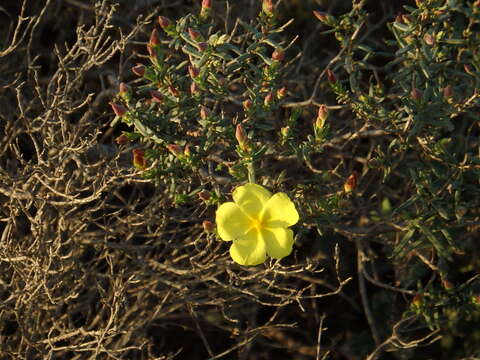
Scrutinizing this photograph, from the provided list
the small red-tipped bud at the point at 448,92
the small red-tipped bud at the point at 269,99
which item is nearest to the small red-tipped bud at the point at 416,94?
the small red-tipped bud at the point at 448,92

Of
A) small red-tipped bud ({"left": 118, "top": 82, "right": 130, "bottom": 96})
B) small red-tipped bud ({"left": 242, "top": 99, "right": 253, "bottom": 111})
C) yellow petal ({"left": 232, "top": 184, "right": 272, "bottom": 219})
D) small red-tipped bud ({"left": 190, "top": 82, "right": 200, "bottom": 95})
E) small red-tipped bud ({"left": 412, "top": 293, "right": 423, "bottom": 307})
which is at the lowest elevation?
small red-tipped bud ({"left": 412, "top": 293, "right": 423, "bottom": 307})

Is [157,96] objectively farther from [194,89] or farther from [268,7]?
[268,7]

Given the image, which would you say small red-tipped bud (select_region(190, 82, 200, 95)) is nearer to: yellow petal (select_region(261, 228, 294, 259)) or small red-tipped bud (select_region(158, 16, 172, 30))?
small red-tipped bud (select_region(158, 16, 172, 30))

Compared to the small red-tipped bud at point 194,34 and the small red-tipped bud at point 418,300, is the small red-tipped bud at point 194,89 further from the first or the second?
the small red-tipped bud at point 418,300

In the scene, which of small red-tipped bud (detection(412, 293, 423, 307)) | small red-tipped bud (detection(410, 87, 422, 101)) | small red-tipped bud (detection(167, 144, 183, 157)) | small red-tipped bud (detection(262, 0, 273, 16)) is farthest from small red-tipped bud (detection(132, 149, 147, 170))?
small red-tipped bud (detection(412, 293, 423, 307))

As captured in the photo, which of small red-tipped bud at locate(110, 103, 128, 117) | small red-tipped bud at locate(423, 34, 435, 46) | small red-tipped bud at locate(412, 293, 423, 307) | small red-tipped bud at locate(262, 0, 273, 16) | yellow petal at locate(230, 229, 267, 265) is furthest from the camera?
small red-tipped bud at locate(412, 293, 423, 307)

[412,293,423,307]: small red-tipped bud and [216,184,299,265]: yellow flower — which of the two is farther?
[412,293,423,307]: small red-tipped bud

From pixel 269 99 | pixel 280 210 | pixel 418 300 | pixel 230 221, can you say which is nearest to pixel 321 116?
pixel 269 99

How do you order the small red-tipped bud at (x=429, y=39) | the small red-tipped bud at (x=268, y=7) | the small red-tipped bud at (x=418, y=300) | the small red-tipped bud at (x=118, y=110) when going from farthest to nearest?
the small red-tipped bud at (x=418, y=300), the small red-tipped bud at (x=429, y=39), the small red-tipped bud at (x=268, y=7), the small red-tipped bud at (x=118, y=110)
